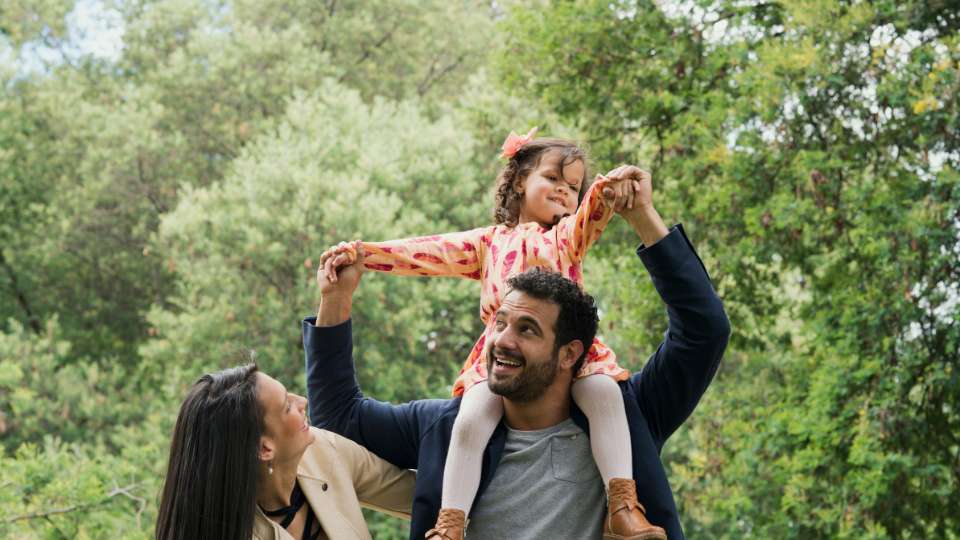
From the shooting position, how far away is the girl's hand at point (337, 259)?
3.10 m

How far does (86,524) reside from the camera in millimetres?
8383

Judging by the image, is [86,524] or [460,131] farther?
[460,131]

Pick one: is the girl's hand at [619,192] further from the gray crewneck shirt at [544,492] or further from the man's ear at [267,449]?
the man's ear at [267,449]

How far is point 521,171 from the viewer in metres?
3.37

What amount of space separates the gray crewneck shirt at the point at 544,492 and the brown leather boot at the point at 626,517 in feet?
0.33

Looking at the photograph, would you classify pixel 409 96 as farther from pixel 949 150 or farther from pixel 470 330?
pixel 949 150

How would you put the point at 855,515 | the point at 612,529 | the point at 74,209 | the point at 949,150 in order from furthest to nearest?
the point at 74,209
the point at 855,515
the point at 949,150
the point at 612,529

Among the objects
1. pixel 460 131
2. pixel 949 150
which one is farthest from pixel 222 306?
pixel 949 150

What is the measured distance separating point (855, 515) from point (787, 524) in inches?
40.7

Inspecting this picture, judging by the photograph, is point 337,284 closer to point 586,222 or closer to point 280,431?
point 280,431

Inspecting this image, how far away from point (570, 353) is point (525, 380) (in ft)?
0.48

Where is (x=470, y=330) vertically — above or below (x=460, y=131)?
below

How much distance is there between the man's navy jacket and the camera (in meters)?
2.83

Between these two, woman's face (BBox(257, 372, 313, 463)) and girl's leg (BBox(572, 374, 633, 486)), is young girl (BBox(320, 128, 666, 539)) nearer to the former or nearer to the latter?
girl's leg (BBox(572, 374, 633, 486))
